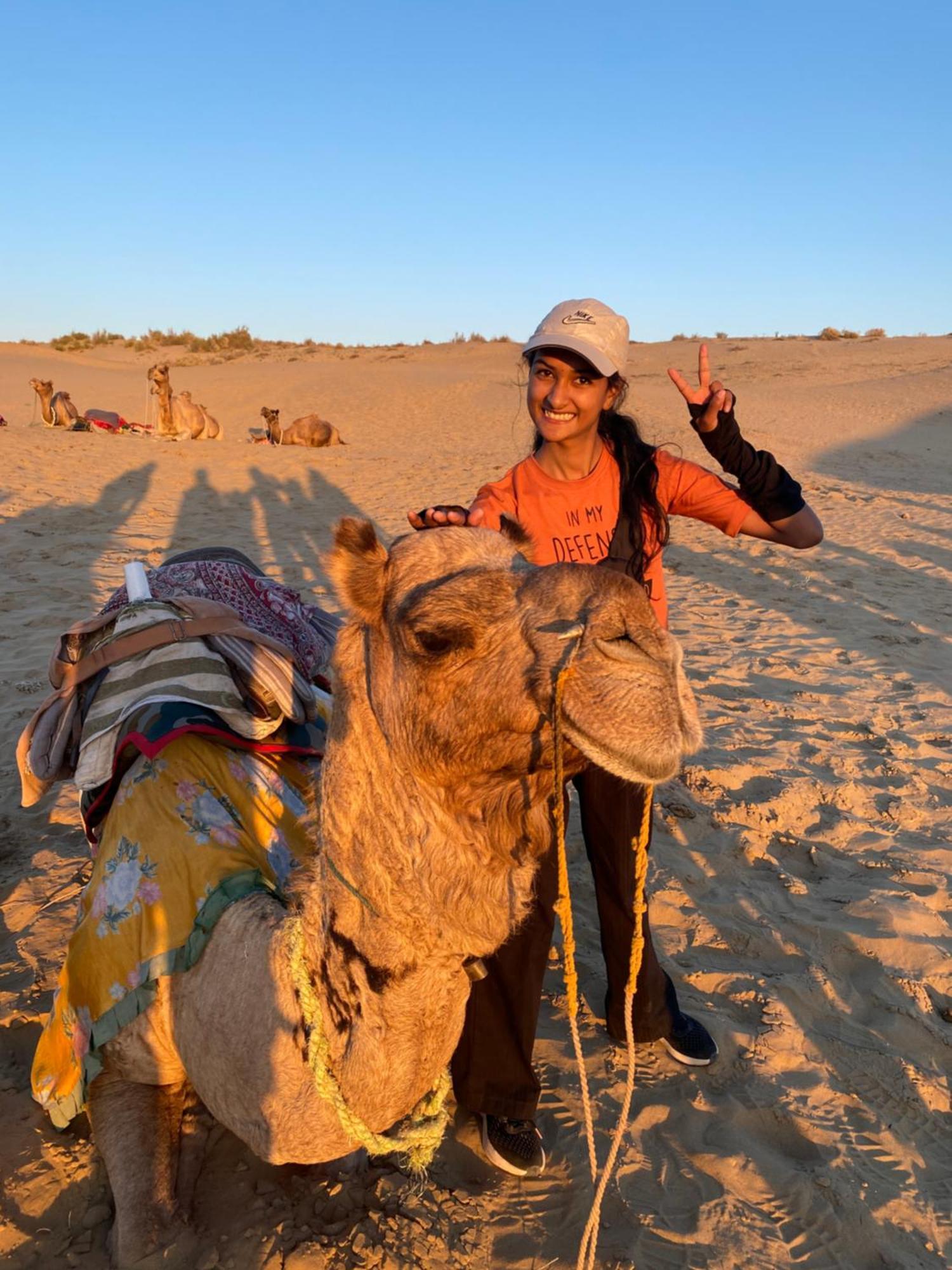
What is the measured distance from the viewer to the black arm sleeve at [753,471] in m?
2.17

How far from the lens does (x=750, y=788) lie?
4551mm

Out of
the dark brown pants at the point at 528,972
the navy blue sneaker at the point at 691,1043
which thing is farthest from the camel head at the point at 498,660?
the navy blue sneaker at the point at 691,1043

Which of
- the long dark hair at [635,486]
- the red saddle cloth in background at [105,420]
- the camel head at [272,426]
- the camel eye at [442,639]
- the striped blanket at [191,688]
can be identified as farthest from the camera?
the camel head at [272,426]

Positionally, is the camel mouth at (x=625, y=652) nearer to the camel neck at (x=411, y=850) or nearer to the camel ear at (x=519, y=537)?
the camel neck at (x=411, y=850)

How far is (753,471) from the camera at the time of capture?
226 centimetres

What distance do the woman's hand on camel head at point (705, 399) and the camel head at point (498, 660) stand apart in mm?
783

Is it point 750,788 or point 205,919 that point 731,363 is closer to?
point 750,788

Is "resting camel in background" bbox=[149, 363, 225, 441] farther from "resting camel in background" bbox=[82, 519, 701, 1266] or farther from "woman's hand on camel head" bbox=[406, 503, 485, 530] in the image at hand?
"resting camel in background" bbox=[82, 519, 701, 1266]

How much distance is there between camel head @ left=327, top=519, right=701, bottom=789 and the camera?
4.12 feet

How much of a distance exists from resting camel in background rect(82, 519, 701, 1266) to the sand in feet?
1.71

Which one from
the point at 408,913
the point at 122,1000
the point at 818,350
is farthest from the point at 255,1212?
the point at 818,350

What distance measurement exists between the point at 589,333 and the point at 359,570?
1.08m

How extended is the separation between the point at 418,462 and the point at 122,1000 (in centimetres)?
1512

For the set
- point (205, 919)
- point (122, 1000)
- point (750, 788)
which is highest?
point (205, 919)
